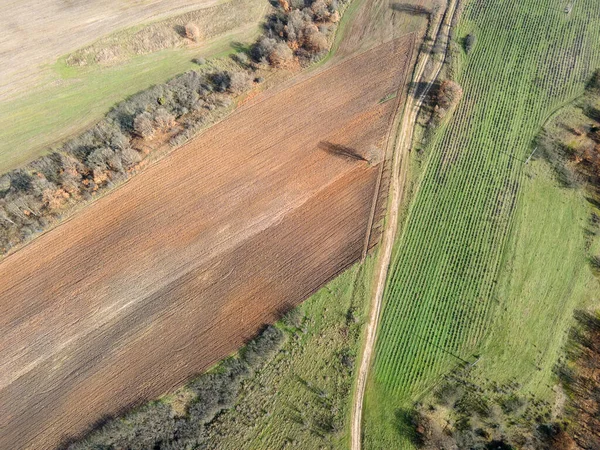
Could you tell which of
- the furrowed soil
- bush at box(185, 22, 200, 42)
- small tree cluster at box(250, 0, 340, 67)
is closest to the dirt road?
the furrowed soil

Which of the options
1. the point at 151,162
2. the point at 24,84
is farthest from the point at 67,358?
the point at 24,84

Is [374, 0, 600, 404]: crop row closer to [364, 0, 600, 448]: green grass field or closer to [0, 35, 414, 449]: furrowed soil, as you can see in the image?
[364, 0, 600, 448]: green grass field

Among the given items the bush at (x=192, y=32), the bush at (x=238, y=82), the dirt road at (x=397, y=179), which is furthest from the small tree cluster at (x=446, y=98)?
the bush at (x=192, y=32)

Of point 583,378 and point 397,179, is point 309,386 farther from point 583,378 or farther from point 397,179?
point 583,378

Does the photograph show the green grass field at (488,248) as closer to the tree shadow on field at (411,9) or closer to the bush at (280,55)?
the tree shadow on field at (411,9)

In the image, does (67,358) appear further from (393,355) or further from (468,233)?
(468,233)
